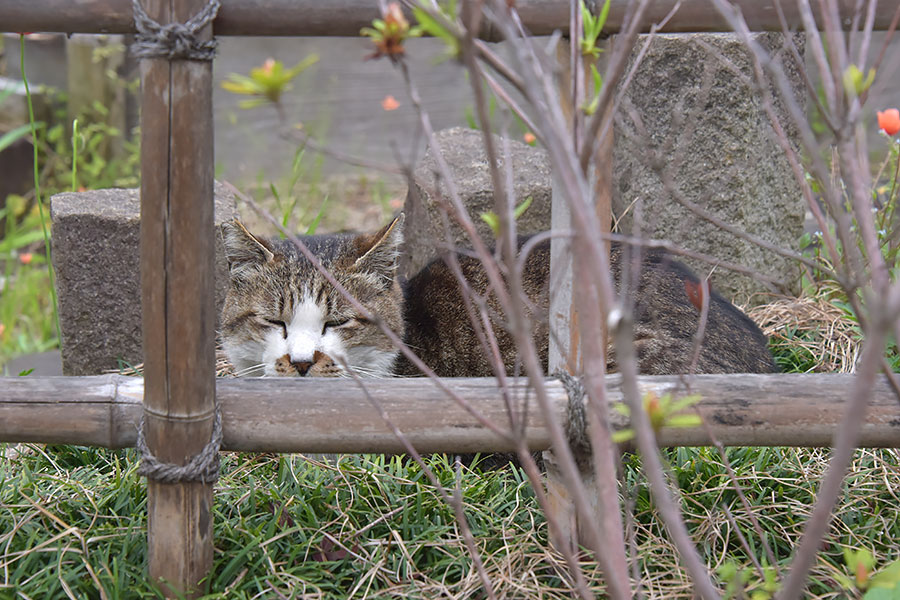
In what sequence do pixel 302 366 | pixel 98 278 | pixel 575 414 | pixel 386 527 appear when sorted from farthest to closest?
1. pixel 98 278
2. pixel 302 366
3. pixel 386 527
4. pixel 575 414

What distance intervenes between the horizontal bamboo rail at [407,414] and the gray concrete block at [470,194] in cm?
134

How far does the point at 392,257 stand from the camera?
9.37ft

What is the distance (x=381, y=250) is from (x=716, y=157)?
130cm

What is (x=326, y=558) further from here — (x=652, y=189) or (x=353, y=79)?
(x=353, y=79)

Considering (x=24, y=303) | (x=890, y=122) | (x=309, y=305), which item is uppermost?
(x=890, y=122)

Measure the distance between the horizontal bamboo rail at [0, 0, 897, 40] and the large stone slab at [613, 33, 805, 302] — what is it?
139 centimetres

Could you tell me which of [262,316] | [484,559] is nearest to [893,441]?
[484,559]

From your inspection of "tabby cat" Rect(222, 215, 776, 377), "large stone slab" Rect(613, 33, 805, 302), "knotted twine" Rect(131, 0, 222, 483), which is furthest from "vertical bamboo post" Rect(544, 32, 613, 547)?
"large stone slab" Rect(613, 33, 805, 302)

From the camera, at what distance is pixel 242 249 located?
9.31 ft

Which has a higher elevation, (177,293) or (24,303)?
(177,293)

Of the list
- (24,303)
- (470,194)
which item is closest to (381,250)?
(470,194)

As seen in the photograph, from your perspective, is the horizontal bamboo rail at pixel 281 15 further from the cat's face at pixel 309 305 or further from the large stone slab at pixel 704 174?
the large stone slab at pixel 704 174

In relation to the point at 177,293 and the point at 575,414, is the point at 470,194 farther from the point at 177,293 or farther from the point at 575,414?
the point at 177,293

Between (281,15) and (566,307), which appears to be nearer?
(281,15)
